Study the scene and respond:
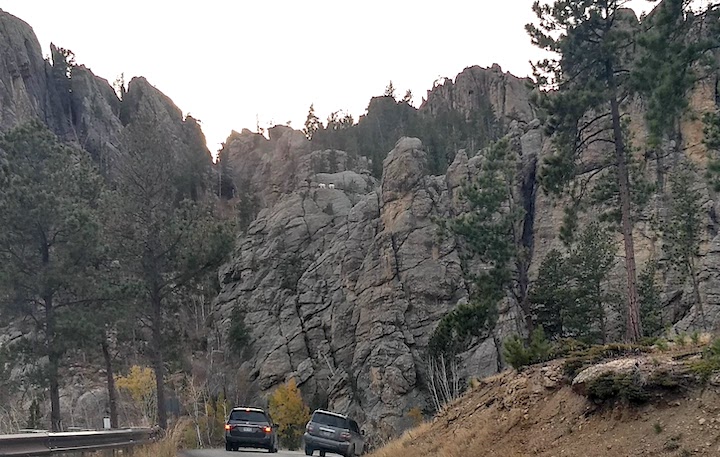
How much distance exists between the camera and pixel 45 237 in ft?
114

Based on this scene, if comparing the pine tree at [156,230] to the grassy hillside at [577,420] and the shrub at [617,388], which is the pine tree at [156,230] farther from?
the shrub at [617,388]

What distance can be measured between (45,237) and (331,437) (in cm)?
1831

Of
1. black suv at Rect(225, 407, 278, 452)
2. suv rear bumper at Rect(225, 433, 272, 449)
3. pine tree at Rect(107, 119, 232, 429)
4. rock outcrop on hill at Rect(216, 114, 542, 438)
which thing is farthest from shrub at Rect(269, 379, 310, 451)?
suv rear bumper at Rect(225, 433, 272, 449)

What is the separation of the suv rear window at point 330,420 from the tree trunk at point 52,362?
46.4 ft

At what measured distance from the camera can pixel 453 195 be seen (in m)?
77.5

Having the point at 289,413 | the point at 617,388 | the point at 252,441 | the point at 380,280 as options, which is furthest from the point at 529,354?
the point at 380,280

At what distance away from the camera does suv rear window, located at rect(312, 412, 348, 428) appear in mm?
25203

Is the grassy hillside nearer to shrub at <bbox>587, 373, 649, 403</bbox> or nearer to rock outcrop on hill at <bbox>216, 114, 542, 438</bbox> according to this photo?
shrub at <bbox>587, 373, 649, 403</bbox>

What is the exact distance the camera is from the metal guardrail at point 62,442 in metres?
11.1

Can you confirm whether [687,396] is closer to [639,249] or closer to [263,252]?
[639,249]

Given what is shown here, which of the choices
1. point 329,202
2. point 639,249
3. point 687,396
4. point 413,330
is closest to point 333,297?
point 413,330

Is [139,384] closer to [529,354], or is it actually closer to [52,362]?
[52,362]

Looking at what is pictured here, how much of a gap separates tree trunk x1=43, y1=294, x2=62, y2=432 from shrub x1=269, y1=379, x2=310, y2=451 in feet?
104

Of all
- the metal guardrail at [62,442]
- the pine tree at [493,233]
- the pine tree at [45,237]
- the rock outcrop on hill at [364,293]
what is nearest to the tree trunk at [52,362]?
the pine tree at [45,237]
